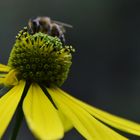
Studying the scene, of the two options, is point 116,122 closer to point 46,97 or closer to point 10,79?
point 46,97

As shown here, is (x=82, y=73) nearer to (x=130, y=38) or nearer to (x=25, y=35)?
(x=130, y=38)

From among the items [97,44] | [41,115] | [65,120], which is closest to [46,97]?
[65,120]

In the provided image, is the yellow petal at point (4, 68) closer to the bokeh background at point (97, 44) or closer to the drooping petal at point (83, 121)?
the drooping petal at point (83, 121)

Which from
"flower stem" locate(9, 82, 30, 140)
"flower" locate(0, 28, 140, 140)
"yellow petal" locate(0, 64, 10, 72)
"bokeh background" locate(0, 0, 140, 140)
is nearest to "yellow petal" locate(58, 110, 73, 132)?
"flower" locate(0, 28, 140, 140)

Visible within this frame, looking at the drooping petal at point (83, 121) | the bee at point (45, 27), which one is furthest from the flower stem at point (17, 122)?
the bee at point (45, 27)

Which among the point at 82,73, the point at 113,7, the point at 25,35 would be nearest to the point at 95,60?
the point at 82,73

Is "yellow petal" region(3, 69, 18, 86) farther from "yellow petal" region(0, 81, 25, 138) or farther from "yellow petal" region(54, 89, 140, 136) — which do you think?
"yellow petal" region(54, 89, 140, 136)
